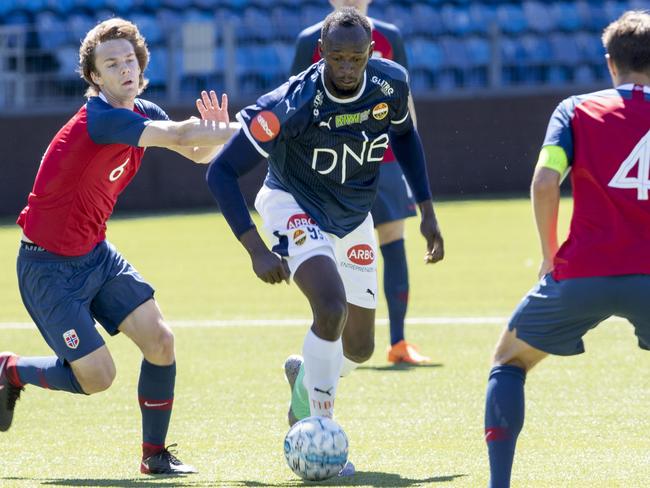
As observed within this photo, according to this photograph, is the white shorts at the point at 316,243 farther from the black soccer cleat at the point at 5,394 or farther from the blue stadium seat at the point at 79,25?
the blue stadium seat at the point at 79,25

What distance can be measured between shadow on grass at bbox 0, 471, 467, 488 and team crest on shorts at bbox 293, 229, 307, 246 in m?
1.06

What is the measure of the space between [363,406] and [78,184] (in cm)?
231

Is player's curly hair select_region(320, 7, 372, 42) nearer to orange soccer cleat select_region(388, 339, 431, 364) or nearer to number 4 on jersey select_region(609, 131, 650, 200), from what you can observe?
number 4 on jersey select_region(609, 131, 650, 200)

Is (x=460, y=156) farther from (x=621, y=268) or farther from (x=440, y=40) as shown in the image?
(x=621, y=268)

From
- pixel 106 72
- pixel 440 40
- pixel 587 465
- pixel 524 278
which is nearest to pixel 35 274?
pixel 106 72

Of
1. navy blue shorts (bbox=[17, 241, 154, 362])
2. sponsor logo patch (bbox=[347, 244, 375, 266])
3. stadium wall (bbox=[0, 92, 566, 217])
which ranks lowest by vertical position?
stadium wall (bbox=[0, 92, 566, 217])

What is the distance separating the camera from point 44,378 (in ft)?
20.6

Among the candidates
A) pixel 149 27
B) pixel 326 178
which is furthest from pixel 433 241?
pixel 149 27

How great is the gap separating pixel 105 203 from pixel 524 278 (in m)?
7.54

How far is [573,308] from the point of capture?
4.69 meters

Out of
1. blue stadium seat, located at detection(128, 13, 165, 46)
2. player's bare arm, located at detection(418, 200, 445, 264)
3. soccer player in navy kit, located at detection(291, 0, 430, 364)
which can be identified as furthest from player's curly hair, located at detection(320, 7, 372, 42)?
blue stadium seat, located at detection(128, 13, 165, 46)

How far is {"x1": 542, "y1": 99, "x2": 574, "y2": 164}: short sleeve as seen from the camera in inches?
185

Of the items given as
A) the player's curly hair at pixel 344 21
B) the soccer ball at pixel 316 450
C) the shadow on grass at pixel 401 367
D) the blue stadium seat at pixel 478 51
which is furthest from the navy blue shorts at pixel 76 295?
the blue stadium seat at pixel 478 51

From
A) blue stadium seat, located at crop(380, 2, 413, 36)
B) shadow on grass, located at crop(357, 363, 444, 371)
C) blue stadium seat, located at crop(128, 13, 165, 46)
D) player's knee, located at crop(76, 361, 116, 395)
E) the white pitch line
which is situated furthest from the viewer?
blue stadium seat, located at crop(380, 2, 413, 36)
